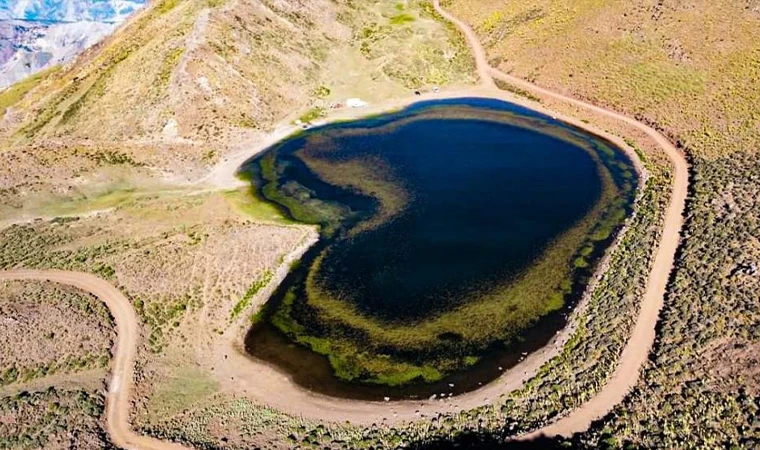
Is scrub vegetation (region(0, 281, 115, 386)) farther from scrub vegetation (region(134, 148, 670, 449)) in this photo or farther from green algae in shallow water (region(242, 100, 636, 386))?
green algae in shallow water (region(242, 100, 636, 386))

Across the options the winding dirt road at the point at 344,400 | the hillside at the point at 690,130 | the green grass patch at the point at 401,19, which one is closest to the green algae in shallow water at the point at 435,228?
the winding dirt road at the point at 344,400

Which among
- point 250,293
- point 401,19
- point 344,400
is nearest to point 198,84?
point 250,293

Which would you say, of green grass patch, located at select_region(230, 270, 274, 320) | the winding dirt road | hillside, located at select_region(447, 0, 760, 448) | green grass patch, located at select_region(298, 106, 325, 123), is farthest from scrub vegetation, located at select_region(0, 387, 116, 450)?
green grass patch, located at select_region(298, 106, 325, 123)

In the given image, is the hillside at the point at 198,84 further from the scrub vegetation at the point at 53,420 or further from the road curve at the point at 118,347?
the scrub vegetation at the point at 53,420

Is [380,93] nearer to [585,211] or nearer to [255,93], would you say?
[255,93]

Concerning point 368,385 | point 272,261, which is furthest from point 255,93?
point 368,385

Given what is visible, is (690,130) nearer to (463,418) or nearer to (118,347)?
(463,418)
